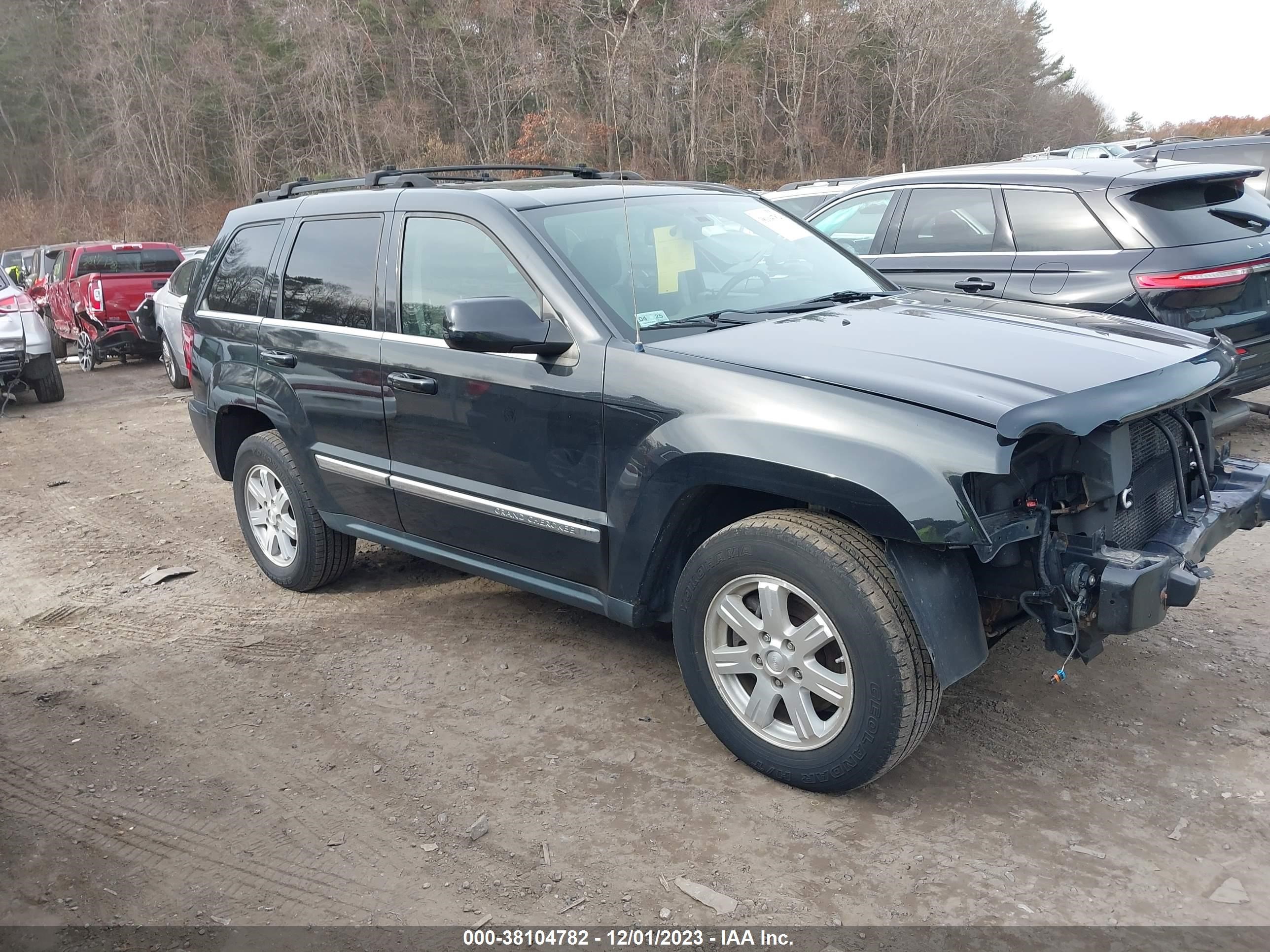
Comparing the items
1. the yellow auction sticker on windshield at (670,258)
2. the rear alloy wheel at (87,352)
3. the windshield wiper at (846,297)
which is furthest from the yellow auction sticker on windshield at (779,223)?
the rear alloy wheel at (87,352)

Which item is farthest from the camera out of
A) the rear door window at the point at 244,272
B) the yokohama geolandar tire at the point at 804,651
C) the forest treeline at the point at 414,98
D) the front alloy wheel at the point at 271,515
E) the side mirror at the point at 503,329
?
the forest treeline at the point at 414,98

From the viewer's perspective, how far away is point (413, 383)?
4207 mm

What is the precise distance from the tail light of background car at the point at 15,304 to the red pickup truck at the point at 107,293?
2653 mm

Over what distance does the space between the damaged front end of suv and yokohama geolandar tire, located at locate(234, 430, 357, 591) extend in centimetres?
314

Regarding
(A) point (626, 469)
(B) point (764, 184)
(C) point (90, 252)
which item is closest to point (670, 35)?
(C) point (90, 252)

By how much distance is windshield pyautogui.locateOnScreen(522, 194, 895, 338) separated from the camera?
3.86 metres

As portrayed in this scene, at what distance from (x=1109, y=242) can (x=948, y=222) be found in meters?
1.10

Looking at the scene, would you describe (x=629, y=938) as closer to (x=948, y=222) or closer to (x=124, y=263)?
(x=948, y=222)

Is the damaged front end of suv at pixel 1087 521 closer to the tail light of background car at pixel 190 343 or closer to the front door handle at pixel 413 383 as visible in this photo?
the front door handle at pixel 413 383

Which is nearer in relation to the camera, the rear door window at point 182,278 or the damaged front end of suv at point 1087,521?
the damaged front end of suv at point 1087,521

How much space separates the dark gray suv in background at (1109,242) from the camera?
5914 mm

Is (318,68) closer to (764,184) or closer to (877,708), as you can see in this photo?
(764,184)

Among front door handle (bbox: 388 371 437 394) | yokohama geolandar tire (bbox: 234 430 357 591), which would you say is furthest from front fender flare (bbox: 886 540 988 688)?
yokohama geolandar tire (bbox: 234 430 357 591)

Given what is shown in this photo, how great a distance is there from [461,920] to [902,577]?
1533mm
